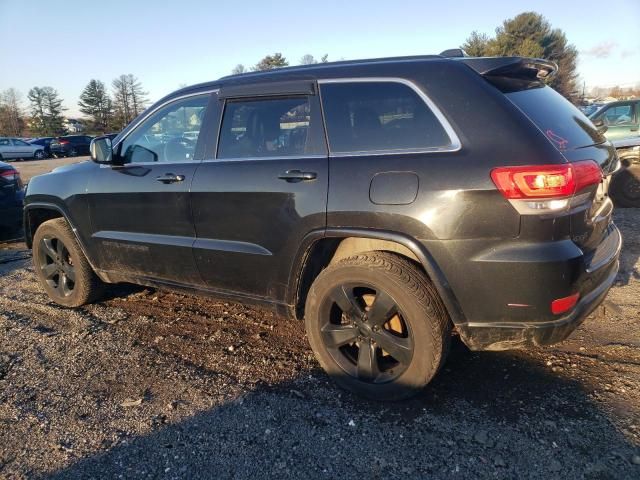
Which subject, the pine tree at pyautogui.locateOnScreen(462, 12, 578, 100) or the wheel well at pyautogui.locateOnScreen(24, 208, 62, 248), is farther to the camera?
the pine tree at pyautogui.locateOnScreen(462, 12, 578, 100)

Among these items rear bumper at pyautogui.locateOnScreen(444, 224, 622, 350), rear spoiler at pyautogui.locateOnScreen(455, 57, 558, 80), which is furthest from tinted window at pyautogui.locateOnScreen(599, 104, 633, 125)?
rear bumper at pyautogui.locateOnScreen(444, 224, 622, 350)

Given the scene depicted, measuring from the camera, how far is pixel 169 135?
3.85 meters

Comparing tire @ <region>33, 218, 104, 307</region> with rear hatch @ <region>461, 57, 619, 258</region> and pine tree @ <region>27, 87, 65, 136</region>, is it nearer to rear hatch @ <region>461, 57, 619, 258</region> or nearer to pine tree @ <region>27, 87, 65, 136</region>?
rear hatch @ <region>461, 57, 619, 258</region>

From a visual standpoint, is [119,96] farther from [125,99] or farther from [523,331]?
[523,331]

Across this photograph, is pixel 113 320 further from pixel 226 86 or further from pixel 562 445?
pixel 562 445

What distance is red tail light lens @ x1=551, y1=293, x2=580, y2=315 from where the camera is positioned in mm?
2439

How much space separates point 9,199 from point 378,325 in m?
6.53

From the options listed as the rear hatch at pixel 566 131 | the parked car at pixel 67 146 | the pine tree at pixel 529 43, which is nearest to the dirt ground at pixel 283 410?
the rear hatch at pixel 566 131

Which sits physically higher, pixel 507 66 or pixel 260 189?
pixel 507 66

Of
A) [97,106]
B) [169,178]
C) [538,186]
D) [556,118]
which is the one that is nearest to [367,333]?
[538,186]

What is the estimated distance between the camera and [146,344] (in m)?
3.78

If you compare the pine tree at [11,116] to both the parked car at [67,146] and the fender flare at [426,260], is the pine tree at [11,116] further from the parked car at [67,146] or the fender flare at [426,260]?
the fender flare at [426,260]

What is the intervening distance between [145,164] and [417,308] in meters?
2.38

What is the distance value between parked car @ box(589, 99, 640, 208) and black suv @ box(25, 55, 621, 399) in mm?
5553
